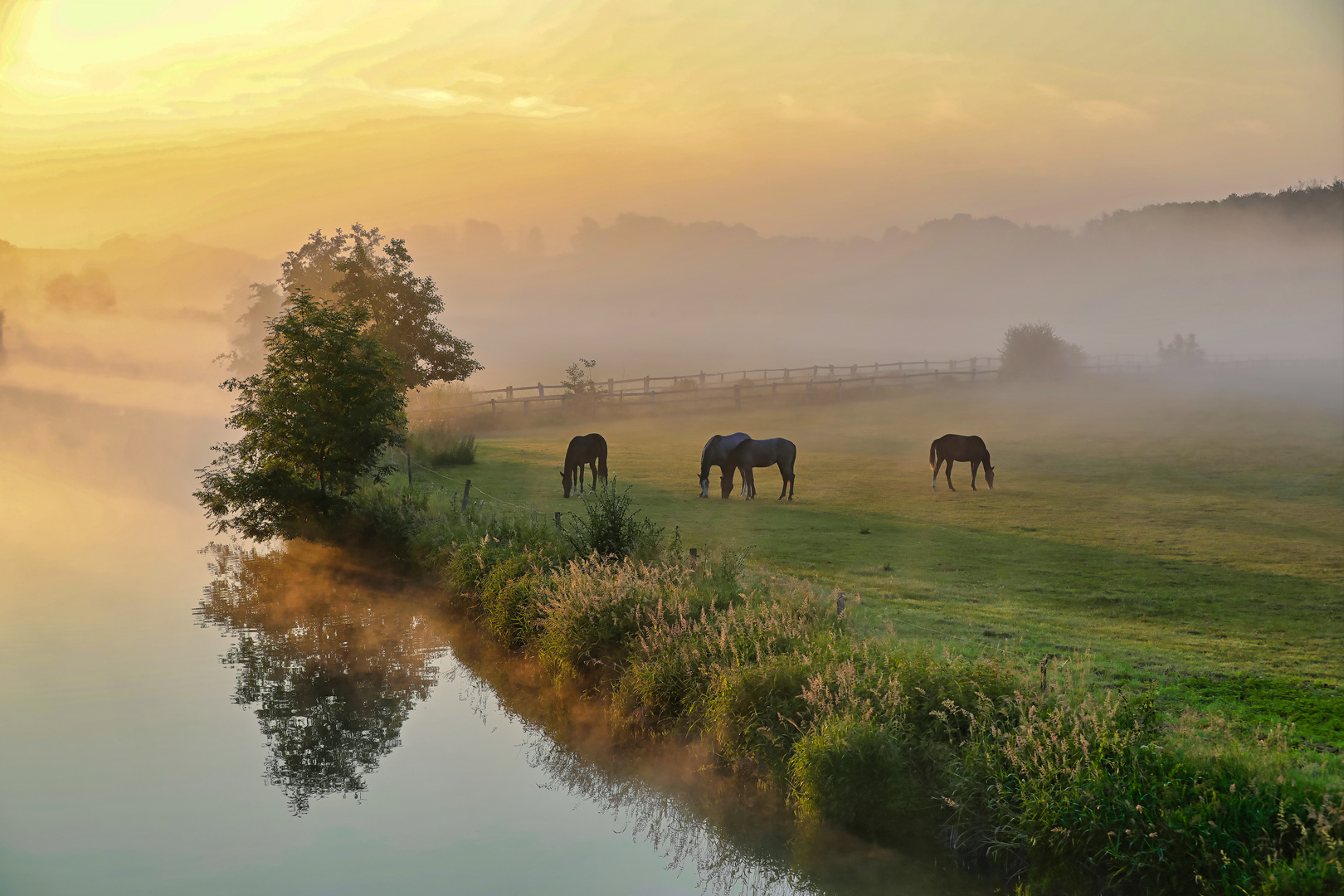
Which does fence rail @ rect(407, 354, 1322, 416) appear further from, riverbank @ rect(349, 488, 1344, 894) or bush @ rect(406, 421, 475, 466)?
riverbank @ rect(349, 488, 1344, 894)

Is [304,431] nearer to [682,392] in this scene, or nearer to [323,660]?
[323,660]

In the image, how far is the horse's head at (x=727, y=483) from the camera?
2897 centimetres

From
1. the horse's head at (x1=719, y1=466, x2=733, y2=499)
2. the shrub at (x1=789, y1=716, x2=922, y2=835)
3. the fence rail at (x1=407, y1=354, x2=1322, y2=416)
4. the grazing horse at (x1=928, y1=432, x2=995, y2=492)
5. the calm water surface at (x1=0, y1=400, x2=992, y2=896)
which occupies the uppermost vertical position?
the fence rail at (x1=407, y1=354, x2=1322, y2=416)

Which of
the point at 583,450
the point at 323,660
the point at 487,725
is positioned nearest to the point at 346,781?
the point at 487,725

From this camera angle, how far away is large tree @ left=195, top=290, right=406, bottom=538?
899 inches

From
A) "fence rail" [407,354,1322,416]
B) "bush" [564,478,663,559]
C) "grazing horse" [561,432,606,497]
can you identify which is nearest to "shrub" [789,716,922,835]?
"bush" [564,478,663,559]

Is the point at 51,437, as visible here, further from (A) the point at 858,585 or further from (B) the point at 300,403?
(A) the point at 858,585

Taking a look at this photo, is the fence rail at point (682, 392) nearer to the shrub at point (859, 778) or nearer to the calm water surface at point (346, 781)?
the calm water surface at point (346, 781)

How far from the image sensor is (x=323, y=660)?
15453mm

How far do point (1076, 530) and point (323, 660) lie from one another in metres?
17.2

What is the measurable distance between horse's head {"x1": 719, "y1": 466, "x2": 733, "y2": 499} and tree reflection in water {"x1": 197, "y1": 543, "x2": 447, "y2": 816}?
11263 mm

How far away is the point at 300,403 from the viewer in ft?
75.3

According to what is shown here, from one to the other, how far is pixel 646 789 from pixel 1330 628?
10.9 meters

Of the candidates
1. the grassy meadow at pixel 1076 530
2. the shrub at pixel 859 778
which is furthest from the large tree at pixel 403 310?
the shrub at pixel 859 778
